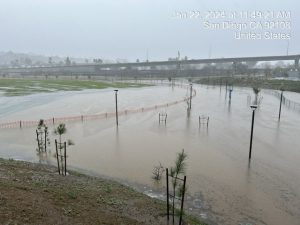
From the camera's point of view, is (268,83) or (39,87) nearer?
(39,87)

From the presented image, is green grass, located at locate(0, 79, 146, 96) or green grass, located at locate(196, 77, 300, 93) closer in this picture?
green grass, located at locate(0, 79, 146, 96)

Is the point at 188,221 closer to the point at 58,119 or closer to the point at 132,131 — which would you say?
the point at 132,131

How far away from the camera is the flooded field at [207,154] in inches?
556

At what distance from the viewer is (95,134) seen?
2788cm

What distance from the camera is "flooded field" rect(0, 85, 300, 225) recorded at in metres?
14.1

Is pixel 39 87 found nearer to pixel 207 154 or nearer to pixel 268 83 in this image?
pixel 268 83

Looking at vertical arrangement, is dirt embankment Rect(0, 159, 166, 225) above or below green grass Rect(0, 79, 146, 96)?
above

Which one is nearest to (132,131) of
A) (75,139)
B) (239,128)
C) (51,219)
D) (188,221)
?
(75,139)

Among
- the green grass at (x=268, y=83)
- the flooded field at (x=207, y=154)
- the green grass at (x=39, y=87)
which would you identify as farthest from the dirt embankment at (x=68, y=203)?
the green grass at (x=268, y=83)

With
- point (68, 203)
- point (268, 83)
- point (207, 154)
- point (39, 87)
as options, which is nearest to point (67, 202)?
point (68, 203)

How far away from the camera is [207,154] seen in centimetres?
2209

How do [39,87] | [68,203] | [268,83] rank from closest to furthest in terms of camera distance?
[68,203] → [39,87] → [268,83]

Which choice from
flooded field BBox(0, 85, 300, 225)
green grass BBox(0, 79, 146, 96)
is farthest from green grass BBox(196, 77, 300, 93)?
flooded field BBox(0, 85, 300, 225)

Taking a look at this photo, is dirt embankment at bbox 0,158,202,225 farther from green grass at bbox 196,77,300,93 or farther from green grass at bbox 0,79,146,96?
green grass at bbox 196,77,300,93
